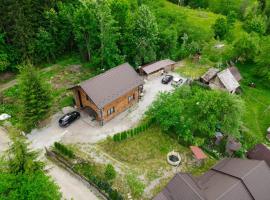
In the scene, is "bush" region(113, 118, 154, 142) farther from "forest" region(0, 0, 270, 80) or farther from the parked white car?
"forest" region(0, 0, 270, 80)

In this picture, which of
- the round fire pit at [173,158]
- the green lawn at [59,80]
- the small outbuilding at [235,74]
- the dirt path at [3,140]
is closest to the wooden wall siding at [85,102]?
the green lawn at [59,80]

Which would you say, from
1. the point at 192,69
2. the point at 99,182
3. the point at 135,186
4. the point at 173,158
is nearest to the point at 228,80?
the point at 192,69

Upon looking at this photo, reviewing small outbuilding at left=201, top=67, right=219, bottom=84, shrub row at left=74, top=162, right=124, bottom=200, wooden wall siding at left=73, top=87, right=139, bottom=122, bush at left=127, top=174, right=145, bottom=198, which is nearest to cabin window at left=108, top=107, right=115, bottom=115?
wooden wall siding at left=73, top=87, right=139, bottom=122

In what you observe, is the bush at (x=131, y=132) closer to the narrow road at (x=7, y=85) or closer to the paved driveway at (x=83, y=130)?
the paved driveway at (x=83, y=130)

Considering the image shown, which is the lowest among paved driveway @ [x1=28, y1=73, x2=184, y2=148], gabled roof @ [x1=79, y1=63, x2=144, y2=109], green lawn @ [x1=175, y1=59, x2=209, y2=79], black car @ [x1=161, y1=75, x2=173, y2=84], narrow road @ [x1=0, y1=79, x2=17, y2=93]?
paved driveway @ [x1=28, y1=73, x2=184, y2=148]

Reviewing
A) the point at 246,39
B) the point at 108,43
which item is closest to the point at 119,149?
the point at 108,43
